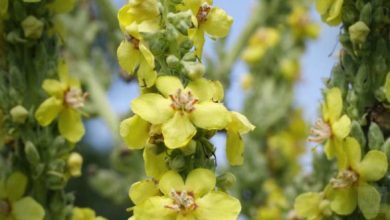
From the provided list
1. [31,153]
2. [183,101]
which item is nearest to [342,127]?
[183,101]

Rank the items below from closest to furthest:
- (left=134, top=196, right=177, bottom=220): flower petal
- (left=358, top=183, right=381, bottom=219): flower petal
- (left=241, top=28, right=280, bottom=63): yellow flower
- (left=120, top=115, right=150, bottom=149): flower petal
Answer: (left=134, top=196, right=177, bottom=220): flower petal, (left=120, top=115, right=150, bottom=149): flower petal, (left=358, top=183, right=381, bottom=219): flower petal, (left=241, top=28, right=280, bottom=63): yellow flower

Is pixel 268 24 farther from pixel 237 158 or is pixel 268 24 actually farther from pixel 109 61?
pixel 237 158

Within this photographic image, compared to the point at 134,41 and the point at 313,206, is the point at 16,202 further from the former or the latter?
the point at 313,206

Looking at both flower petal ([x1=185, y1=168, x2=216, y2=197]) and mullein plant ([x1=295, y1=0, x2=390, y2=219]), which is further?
mullein plant ([x1=295, y1=0, x2=390, y2=219])

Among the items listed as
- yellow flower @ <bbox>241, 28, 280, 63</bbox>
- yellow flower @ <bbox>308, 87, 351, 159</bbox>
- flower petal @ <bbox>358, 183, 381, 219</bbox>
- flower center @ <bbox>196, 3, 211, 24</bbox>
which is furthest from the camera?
yellow flower @ <bbox>241, 28, 280, 63</bbox>

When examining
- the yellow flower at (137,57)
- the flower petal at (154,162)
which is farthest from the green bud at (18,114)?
the flower petal at (154,162)

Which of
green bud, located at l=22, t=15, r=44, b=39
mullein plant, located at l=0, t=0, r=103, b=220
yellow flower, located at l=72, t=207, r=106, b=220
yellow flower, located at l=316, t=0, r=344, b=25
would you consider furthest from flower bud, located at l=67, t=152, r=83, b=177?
yellow flower, located at l=316, t=0, r=344, b=25

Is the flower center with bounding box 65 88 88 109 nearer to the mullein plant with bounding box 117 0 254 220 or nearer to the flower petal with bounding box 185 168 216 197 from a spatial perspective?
the mullein plant with bounding box 117 0 254 220
